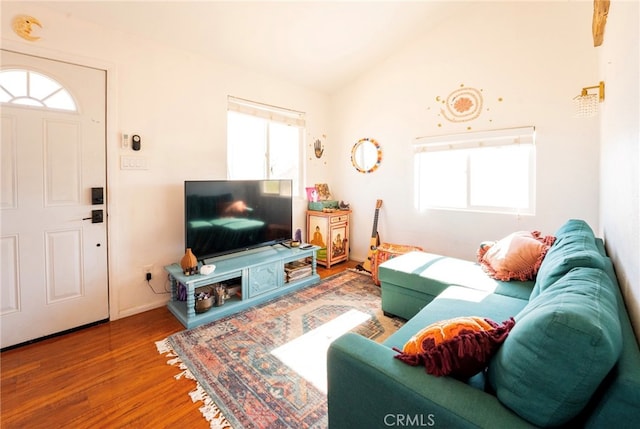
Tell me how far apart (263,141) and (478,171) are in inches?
99.7

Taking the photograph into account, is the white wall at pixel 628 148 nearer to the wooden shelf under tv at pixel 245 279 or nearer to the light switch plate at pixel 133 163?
the wooden shelf under tv at pixel 245 279

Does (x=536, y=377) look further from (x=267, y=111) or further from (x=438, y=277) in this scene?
(x=267, y=111)

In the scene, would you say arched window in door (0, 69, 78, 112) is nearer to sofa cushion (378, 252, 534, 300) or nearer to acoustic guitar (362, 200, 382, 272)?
sofa cushion (378, 252, 534, 300)

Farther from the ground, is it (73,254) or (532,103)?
(532,103)

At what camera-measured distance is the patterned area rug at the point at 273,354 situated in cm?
158

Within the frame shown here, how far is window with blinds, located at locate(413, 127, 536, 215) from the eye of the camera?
9.72 ft

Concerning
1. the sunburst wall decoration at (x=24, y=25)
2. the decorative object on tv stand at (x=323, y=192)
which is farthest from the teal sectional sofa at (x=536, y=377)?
the decorative object on tv stand at (x=323, y=192)

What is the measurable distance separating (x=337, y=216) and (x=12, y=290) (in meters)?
3.15

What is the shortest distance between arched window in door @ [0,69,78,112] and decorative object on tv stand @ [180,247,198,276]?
1.42 m

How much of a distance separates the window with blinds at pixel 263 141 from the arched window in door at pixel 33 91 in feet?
4.61

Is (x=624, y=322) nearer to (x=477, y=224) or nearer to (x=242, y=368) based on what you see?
(x=242, y=368)

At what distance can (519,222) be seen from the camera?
9.85 feet

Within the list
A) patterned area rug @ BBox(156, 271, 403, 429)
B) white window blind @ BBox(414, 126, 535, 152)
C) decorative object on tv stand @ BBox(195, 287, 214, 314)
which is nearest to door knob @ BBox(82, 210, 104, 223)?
decorative object on tv stand @ BBox(195, 287, 214, 314)

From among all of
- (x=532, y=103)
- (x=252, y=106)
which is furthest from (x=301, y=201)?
(x=532, y=103)
